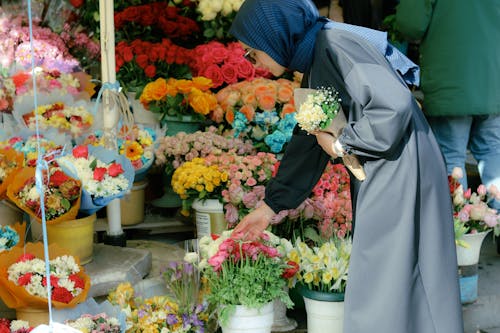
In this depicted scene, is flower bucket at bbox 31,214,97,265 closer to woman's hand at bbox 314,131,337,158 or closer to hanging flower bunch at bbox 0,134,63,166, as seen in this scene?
hanging flower bunch at bbox 0,134,63,166

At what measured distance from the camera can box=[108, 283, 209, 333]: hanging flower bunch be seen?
107 inches

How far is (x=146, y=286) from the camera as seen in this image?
3156 millimetres

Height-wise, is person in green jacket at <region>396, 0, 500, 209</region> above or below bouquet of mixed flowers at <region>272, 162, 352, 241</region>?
above

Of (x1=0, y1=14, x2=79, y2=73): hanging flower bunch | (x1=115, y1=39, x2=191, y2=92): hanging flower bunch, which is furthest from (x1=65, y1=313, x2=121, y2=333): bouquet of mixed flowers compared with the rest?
(x1=0, y1=14, x2=79, y2=73): hanging flower bunch

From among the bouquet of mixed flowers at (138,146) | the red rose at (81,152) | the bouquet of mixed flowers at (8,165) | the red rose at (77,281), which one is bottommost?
the red rose at (77,281)

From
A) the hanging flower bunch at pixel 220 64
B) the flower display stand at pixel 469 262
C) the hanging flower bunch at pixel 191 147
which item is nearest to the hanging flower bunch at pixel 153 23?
the hanging flower bunch at pixel 220 64

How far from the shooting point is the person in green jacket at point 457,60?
3.79 m

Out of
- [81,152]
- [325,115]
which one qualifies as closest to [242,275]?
[325,115]

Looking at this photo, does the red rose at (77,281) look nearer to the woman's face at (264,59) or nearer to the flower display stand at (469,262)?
the woman's face at (264,59)

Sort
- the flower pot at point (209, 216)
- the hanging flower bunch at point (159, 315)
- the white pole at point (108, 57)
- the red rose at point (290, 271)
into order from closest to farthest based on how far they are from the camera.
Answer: the hanging flower bunch at point (159, 315), the red rose at point (290, 271), the white pole at point (108, 57), the flower pot at point (209, 216)

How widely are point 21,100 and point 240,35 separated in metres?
1.87

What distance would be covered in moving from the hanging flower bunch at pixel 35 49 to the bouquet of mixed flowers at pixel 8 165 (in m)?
1.06

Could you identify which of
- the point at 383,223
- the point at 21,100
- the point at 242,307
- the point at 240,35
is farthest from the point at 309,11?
the point at 21,100

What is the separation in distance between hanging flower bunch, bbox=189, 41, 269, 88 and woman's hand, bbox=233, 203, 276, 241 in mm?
1731
